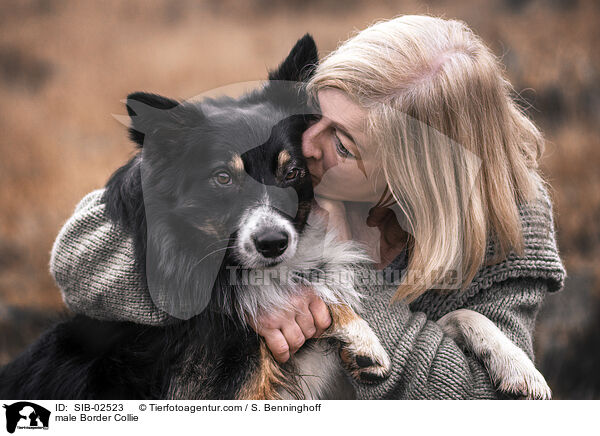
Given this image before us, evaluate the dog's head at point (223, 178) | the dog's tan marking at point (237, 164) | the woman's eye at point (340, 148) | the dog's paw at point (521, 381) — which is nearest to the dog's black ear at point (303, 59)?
the dog's head at point (223, 178)

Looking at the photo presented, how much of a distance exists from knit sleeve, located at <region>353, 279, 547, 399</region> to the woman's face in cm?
43

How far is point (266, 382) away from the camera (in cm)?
173

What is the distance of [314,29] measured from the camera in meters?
2.50

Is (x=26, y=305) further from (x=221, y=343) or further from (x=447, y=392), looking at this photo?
(x=447, y=392)

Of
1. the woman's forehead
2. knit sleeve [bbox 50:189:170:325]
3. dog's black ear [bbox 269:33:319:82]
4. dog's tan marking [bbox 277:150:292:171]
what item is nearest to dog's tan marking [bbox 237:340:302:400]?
knit sleeve [bbox 50:189:170:325]

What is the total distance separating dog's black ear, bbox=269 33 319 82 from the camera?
1.75 m

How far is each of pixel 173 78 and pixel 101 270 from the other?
3.81 ft

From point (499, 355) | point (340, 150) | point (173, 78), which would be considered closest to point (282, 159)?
point (340, 150)

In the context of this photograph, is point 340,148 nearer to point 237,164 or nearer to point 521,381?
point 237,164

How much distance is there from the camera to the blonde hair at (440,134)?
1683 mm

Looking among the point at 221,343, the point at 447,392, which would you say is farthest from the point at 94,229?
the point at 447,392
